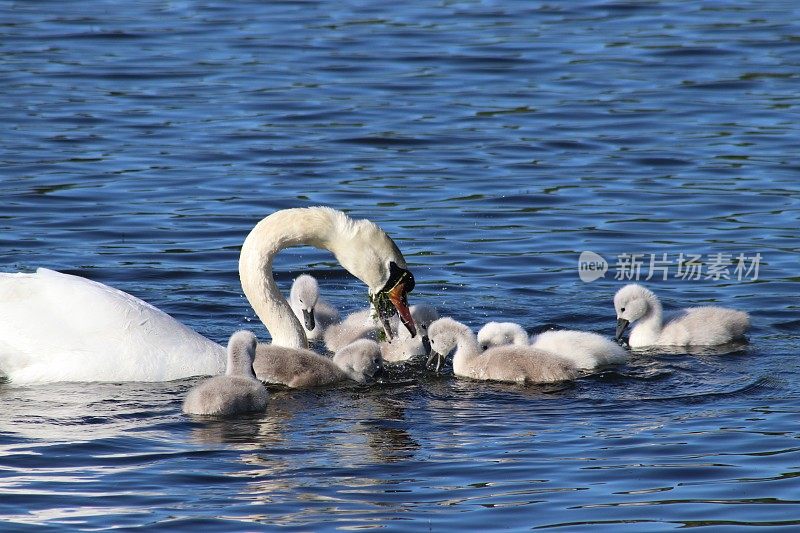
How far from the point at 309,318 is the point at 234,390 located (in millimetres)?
2248

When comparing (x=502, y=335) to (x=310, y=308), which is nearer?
(x=502, y=335)

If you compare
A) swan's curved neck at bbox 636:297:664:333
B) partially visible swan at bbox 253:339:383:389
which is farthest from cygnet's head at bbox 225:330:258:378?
swan's curved neck at bbox 636:297:664:333

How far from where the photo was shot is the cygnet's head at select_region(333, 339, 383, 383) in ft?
33.7

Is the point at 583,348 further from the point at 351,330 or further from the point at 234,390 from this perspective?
the point at 234,390

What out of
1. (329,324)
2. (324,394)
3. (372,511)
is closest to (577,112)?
(329,324)

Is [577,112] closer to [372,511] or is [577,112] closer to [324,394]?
[324,394]

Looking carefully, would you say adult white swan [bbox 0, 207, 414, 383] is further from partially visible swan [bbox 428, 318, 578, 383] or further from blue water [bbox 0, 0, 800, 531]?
partially visible swan [bbox 428, 318, 578, 383]

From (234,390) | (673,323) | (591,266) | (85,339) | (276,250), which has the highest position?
(276,250)

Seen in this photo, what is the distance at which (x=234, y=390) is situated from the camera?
30.7 ft

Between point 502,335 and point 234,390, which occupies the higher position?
point 502,335

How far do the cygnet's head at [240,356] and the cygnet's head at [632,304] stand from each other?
2.89 m

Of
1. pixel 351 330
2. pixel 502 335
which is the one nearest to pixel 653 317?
pixel 502 335

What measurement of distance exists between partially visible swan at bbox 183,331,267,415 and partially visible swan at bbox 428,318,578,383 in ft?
4.46

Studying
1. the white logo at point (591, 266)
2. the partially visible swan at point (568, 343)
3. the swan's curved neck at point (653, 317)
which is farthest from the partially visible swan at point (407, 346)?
the white logo at point (591, 266)
